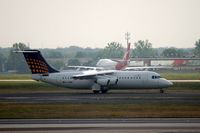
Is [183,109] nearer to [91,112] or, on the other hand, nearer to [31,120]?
[91,112]

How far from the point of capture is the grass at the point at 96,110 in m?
44.5

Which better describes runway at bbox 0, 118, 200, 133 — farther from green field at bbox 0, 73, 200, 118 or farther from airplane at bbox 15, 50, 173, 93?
airplane at bbox 15, 50, 173, 93

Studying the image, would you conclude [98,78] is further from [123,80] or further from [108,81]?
[123,80]

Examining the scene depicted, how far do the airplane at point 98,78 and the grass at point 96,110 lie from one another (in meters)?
20.2

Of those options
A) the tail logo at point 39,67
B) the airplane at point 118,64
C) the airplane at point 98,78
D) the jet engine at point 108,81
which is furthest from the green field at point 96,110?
the airplane at point 118,64

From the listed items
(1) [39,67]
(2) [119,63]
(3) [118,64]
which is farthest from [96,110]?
(2) [119,63]

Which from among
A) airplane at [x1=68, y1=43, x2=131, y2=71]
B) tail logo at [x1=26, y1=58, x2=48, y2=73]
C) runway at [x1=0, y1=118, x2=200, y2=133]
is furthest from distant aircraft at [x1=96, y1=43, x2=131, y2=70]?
runway at [x1=0, y1=118, x2=200, y2=133]

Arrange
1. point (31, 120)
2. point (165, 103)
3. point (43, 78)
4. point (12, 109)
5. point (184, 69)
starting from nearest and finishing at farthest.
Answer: point (31, 120)
point (12, 109)
point (165, 103)
point (43, 78)
point (184, 69)

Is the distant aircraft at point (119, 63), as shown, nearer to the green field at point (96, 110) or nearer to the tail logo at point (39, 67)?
the tail logo at point (39, 67)

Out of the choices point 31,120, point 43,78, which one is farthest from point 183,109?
point 43,78

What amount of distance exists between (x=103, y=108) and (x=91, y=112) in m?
3.54

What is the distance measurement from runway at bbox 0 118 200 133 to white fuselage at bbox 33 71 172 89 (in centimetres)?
3245

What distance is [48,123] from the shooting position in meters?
39.0

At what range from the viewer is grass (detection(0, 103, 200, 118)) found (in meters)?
44.5
